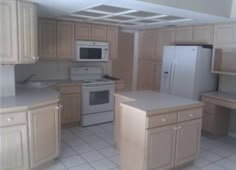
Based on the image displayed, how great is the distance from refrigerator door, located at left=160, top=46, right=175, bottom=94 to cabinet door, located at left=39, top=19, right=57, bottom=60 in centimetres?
228

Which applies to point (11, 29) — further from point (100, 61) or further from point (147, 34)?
point (147, 34)

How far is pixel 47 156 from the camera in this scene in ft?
9.02

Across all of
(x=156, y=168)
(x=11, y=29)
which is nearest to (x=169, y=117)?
(x=156, y=168)

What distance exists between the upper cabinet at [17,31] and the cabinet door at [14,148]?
844 mm

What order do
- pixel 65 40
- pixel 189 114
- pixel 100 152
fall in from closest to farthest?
1. pixel 189 114
2. pixel 100 152
3. pixel 65 40

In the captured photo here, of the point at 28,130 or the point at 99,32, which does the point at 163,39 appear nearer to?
the point at 99,32

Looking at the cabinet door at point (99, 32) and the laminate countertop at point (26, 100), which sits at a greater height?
the cabinet door at point (99, 32)

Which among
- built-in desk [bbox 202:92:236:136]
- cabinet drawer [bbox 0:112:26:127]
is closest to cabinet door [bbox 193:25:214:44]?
built-in desk [bbox 202:92:236:136]

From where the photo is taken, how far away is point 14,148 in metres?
2.39

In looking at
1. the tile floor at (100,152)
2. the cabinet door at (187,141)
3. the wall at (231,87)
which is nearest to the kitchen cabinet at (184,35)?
the wall at (231,87)

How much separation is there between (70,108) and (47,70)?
38.8 inches

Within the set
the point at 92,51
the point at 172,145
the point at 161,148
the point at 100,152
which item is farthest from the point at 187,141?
the point at 92,51

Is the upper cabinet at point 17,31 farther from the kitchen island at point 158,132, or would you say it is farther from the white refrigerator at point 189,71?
the white refrigerator at point 189,71

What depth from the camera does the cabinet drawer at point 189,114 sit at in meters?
2.61
